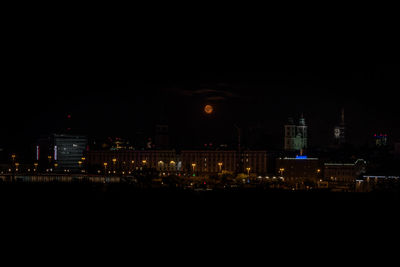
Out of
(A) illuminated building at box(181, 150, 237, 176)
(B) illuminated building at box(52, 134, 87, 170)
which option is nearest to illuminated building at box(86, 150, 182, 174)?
(A) illuminated building at box(181, 150, 237, 176)

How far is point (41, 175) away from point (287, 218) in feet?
178

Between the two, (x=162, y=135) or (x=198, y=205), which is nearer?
(x=198, y=205)

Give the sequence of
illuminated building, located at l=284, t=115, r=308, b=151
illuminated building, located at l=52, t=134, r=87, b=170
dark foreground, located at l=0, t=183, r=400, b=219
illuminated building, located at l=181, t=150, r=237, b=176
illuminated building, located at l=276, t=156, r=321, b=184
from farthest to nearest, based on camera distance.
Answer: illuminated building, located at l=52, t=134, r=87, b=170 < illuminated building, located at l=284, t=115, r=308, b=151 < illuminated building, located at l=181, t=150, r=237, b=176 < illuminated building, located at l=276, t=156, r=321, b=184 < dark foreground, located at l=0, t=183, r=400, b=219

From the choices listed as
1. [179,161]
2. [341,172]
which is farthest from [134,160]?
[341,172]

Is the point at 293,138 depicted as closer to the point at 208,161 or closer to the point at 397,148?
the point at 208,161

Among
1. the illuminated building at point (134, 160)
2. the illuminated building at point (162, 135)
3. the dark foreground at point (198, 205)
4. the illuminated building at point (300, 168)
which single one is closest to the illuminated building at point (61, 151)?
the illuminated building at point (134, 160)

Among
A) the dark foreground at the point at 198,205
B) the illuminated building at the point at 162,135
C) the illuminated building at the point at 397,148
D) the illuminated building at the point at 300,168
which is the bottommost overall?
the dark foreground at the point at 198,205

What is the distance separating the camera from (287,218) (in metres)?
24.8

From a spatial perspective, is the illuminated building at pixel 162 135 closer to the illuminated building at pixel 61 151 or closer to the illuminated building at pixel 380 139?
the illuminated building at pixel 61 151

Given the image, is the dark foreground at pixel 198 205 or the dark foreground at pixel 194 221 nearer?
the dark foreground at pixel 194 221

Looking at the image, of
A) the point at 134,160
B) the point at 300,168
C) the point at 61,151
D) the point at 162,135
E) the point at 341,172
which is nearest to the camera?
the point at 341,172

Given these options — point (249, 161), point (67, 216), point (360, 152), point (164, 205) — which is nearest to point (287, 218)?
point (164, 205)

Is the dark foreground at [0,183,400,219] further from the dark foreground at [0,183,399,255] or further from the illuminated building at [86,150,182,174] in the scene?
the illuminated building at [86,150,182,174]

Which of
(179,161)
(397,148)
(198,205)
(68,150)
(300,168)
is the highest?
(397,148)
